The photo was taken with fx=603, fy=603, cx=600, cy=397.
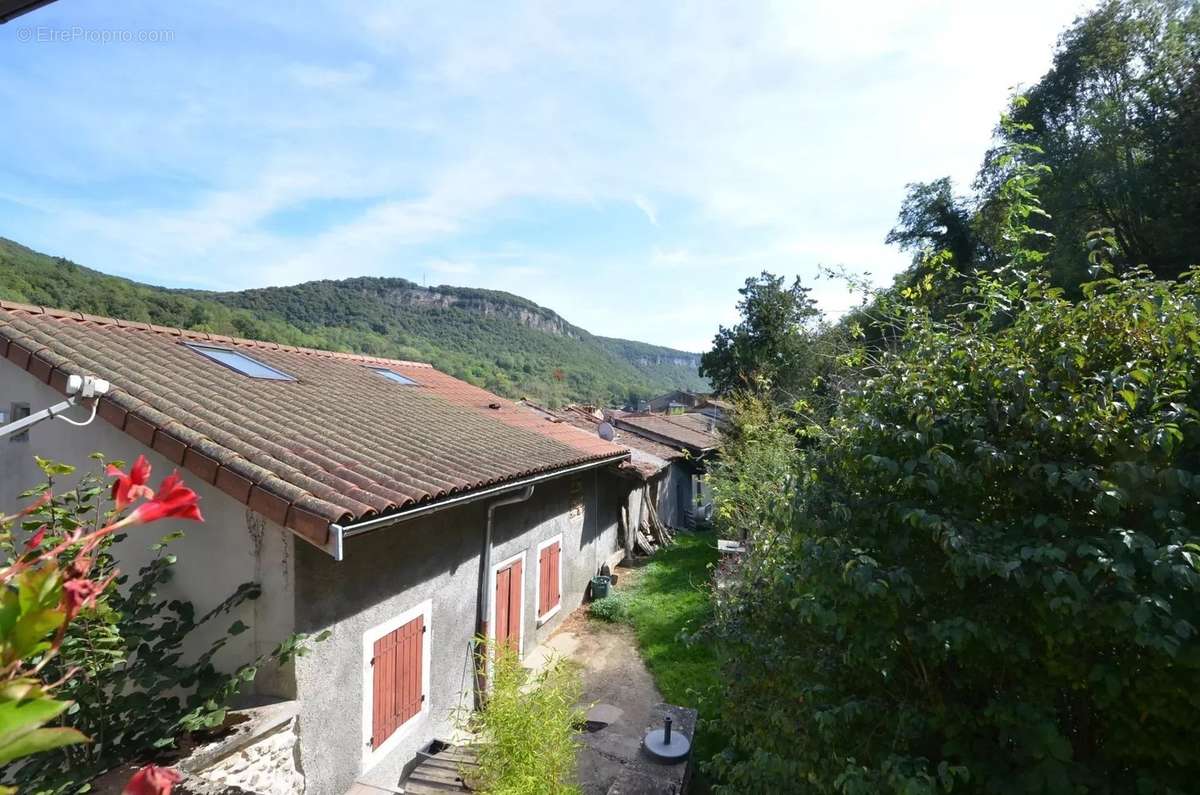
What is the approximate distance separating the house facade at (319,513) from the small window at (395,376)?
299 centimetres

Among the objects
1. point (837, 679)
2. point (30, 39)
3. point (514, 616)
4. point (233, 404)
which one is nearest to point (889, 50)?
point (837, 679)

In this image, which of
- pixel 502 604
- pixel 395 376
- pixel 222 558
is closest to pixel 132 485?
pixel 222 558

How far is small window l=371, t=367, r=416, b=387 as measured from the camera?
12562 mm

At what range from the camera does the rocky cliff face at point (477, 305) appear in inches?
3054

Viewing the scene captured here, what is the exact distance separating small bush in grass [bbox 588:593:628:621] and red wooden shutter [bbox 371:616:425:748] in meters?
6.24

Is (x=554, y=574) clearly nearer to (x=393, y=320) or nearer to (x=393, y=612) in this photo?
(x=393, y=612)

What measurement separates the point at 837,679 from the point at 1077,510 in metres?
1.70

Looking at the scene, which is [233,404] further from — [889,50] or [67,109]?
[889,50]

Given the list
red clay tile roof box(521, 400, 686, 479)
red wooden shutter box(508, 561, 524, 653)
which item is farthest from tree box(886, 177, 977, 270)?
red wooden shutter box(508, 561, 524, 653)

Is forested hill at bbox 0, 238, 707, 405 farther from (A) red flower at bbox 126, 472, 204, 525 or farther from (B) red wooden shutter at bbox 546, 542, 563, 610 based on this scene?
(A) red flower at bbox 126, 472, 204, 525

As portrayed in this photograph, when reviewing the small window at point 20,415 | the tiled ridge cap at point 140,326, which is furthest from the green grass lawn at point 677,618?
the tiled ridge cap at point 140,326

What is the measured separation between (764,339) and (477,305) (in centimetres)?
6137

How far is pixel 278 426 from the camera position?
20.3 ft

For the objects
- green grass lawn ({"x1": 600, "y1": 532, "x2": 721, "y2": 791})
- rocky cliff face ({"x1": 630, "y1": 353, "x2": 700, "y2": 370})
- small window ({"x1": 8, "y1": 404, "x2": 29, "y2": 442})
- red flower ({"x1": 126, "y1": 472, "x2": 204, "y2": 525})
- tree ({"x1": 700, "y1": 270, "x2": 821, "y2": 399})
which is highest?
rocky cliff face ({"x1": 630, "y1": 353, "x2": 700, "y2": 370})
